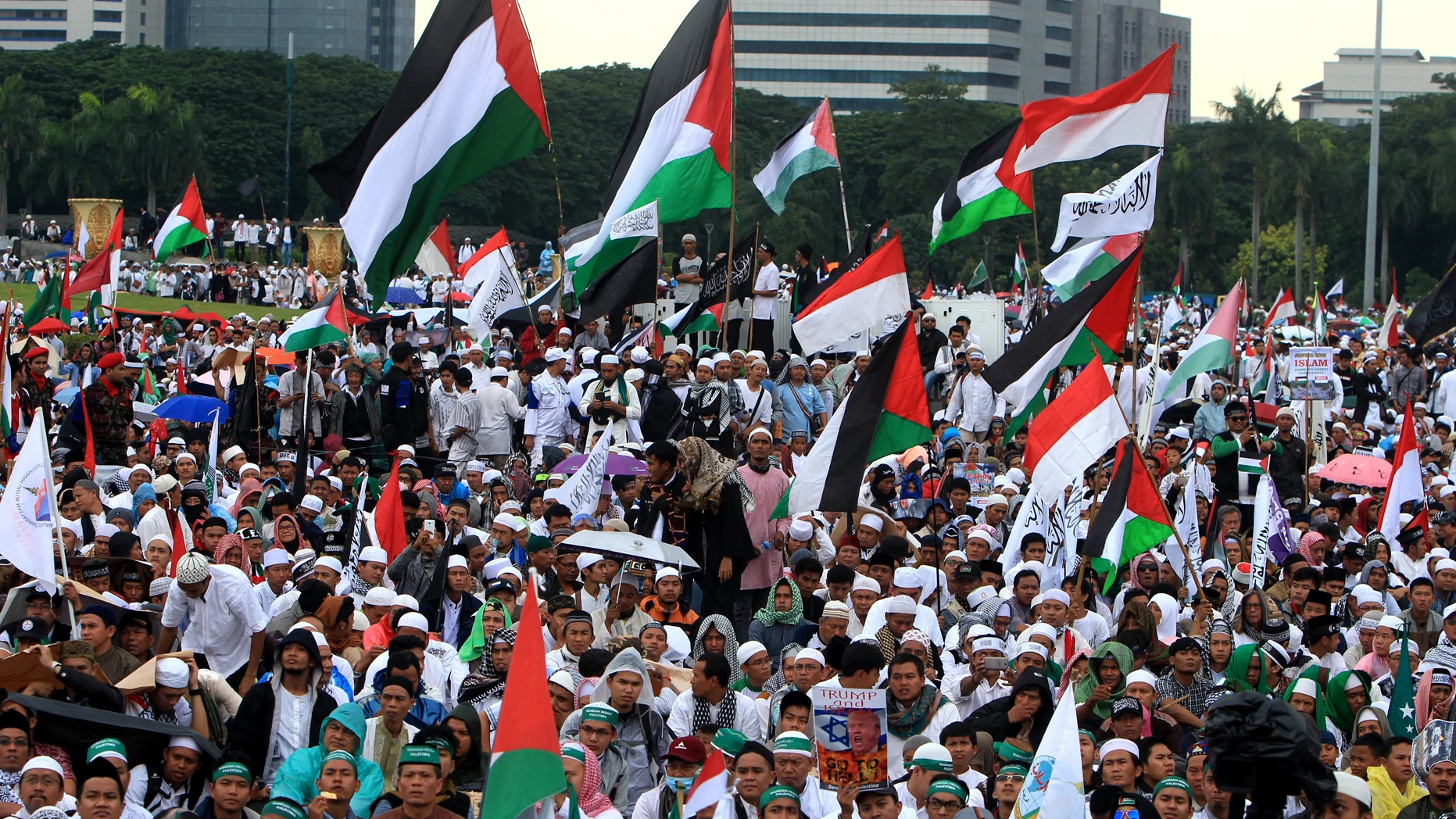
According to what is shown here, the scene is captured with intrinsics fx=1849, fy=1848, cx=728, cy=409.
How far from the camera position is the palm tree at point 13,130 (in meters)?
66.1

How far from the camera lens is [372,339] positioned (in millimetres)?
20984

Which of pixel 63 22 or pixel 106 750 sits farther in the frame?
pixel 63 22

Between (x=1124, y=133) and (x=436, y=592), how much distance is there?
20.8 ft

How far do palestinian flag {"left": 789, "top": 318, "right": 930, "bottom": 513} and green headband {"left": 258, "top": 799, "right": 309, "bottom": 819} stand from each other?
4.44m

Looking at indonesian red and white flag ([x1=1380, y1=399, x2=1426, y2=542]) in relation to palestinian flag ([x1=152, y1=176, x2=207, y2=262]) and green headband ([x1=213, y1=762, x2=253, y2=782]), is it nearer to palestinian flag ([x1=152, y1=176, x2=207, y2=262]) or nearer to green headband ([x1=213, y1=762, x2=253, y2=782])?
green headband ([x1=213, y1=762, x2=253, y2=782])

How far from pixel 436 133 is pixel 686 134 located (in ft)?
9.74

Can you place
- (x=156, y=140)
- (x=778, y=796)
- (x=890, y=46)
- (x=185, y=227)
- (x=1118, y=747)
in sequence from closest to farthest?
(x=778, y=796), (x=1118, y=747), (x=185, y=227), (x=156, y=140), (x=890, y=46)

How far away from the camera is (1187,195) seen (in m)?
64.0

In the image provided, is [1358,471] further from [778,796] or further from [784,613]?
[778,796]

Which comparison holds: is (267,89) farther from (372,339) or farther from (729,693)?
(729,693)

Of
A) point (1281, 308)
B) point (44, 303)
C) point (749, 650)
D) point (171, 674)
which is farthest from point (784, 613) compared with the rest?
point (1281, 308)

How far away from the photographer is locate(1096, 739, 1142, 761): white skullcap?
821 centimetres

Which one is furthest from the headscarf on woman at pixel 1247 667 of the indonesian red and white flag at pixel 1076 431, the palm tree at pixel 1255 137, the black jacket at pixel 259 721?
the palm tree at pixel 1255 137

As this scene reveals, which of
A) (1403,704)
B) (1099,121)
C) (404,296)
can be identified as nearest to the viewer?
(1403,704)
